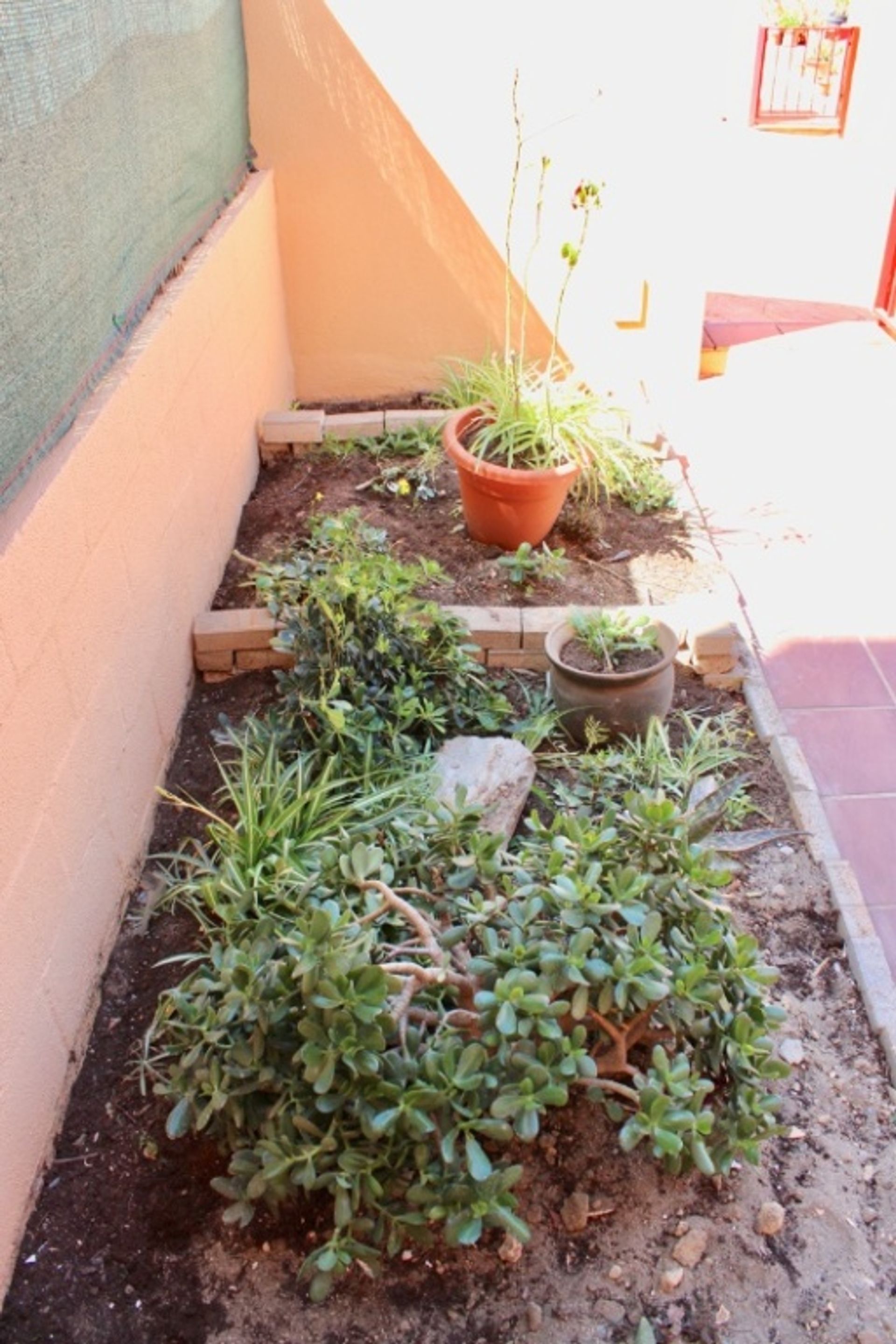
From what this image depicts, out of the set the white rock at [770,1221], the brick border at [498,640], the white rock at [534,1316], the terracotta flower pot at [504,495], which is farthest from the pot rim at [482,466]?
the white rock at [534,1316]

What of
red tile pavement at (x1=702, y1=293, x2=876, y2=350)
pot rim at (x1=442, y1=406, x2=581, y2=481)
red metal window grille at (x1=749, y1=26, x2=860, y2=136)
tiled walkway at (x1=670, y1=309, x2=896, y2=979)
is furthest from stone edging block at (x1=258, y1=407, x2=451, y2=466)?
red metal window grille at (x1=749, y1=26, x2=860, y2=136)

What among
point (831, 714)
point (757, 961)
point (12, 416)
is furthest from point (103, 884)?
point (831, 714)

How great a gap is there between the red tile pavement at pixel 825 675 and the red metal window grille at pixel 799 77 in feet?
23.5

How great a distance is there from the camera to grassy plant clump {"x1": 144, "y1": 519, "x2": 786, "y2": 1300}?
1.78 meters

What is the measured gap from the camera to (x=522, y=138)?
472 cm

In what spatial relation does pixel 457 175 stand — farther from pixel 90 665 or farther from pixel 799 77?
pixel 799 77

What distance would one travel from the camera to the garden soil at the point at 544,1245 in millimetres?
1883

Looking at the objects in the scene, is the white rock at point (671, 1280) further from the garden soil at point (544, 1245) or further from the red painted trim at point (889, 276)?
the red painted trim at point (889, 276)

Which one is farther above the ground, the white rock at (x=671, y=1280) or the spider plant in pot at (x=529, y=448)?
the spider plant in pot at (x=529, y=448)

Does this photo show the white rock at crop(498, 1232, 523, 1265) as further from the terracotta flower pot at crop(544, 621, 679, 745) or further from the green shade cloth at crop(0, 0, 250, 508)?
the green shade cloth at crop(0, 0, 250, 508)

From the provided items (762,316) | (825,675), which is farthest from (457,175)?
(825,675)

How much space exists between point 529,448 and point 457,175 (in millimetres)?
1629

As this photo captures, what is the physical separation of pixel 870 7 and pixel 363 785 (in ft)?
24.8

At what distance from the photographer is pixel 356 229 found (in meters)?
5.00
